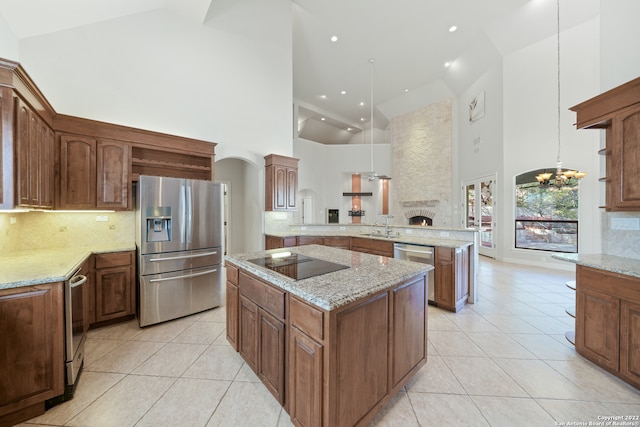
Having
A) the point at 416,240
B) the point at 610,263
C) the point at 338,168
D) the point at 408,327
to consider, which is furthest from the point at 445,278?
the point at 338,168

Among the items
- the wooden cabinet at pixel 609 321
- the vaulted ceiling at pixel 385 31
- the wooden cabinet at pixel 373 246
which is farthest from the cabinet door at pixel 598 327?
the vaulted ceiling at pixel 385 31

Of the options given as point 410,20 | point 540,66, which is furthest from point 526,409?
point 540,66

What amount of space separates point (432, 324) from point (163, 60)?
537 centimetres

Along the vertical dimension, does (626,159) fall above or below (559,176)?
below

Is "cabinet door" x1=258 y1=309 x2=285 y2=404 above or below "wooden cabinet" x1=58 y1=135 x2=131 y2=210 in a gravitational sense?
below

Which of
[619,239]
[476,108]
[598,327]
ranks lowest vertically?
[598,327]

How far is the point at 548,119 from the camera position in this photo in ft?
18.3

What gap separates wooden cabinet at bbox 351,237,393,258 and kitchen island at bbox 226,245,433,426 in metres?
1.87

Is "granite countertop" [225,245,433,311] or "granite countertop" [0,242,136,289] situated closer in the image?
"granite countertop" [225,245,433,311]

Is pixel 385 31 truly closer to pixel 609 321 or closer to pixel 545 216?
pixel 545 216

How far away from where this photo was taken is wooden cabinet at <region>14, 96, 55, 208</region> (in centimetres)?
185

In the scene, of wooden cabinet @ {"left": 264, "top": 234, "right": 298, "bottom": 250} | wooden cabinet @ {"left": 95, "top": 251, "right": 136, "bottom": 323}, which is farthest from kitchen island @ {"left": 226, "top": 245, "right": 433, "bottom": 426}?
wooden cabinet @ {"left": 264, "top": 234, "right": 298, "bottom": 250}

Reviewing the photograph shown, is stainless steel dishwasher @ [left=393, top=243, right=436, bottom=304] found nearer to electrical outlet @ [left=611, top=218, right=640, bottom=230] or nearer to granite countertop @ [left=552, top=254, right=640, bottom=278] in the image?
granite countertop @ [left=552, top=254, right=640, bottom=278]

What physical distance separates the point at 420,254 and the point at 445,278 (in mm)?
425
